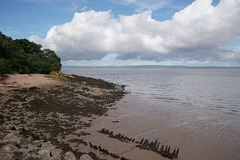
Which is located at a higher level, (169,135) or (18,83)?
(18,83)

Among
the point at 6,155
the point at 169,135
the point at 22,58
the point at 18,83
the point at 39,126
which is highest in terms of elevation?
the point at 22,58

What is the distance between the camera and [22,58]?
99.7ft

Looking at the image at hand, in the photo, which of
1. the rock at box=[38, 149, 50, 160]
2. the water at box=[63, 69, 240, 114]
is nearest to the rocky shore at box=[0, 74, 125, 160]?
the rock at box=[38, 149, 50, 160]

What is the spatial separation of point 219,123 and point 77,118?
10737 millimetres

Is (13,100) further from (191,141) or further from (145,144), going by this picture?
(191,141)

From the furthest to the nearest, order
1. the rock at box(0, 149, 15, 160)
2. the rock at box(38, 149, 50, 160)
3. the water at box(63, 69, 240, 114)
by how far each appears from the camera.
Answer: the water at box(63, 69, 240, 114) < the rock at box(38, 149, 50, 160) < the rock at box(0, 149, 15, 160)

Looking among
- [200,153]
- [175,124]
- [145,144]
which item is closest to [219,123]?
[175,124]

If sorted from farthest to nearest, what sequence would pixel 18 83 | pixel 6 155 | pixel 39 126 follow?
pixel 18 83 → pixel 39 126 → pixel 6 155

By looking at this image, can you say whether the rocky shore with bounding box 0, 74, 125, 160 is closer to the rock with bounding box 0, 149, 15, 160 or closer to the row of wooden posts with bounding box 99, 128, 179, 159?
the rock with bounding box 0, 149, 15, 160

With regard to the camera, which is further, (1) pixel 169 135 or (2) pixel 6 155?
(1) pixel 169 135

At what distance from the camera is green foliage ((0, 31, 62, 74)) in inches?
951

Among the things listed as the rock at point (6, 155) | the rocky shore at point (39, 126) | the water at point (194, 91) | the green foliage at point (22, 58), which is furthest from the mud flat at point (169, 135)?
the green foliage at point (22, 58)

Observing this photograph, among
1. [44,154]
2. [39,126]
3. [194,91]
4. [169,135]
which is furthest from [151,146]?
[194,91]

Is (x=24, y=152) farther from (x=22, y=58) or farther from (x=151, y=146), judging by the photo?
(x=22, y=58)
